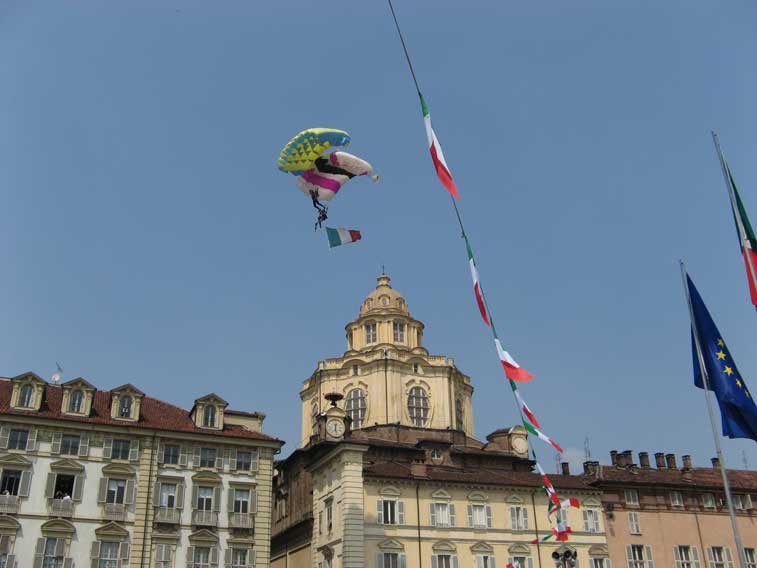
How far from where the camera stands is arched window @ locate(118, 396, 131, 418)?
2020 inches

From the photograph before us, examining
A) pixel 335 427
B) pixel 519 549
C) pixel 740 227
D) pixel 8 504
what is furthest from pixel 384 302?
pixel 740 227

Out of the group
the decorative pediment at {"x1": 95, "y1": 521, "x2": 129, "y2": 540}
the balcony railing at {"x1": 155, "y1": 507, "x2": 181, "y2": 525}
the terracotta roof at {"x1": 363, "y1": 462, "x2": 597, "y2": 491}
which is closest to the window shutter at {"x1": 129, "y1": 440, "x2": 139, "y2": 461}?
the balcony railing at {"x1": 155, "y1": 507, "x2": 181, "y2": 525}

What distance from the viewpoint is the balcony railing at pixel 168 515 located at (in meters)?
48.7

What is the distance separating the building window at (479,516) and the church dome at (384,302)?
3050 centimetres

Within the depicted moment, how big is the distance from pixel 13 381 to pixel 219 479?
14.2m

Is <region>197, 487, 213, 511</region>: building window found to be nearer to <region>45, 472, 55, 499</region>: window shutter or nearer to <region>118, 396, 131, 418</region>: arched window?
<region>118, 396, 131, 418</region>: arched window

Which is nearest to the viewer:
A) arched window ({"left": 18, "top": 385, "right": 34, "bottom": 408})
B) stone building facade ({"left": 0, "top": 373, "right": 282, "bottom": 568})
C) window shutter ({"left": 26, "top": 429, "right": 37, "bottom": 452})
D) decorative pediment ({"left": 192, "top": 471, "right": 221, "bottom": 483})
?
stone building facade ({"left": 0, "top": 373, "right": 282, "bottom": 568})

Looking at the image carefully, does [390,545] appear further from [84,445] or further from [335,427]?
[84,445]

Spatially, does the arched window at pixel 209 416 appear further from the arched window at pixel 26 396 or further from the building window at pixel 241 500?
the arched window at pixel 26 396

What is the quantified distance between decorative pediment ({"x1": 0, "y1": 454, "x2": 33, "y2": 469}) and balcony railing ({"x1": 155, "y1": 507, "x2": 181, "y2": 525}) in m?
8.09

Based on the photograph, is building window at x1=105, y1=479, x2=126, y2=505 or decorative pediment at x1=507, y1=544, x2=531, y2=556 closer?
building window at x1=105, y1=479, x2=126, y2=505

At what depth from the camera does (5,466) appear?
154ft

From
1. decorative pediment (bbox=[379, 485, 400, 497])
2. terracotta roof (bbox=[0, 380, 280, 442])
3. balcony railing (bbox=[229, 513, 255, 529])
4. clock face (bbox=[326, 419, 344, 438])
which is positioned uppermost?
clock face (bbox=[326, 419, 344, 438])

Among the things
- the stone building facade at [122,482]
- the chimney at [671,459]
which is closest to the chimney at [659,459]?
the chimney at [671,459]
